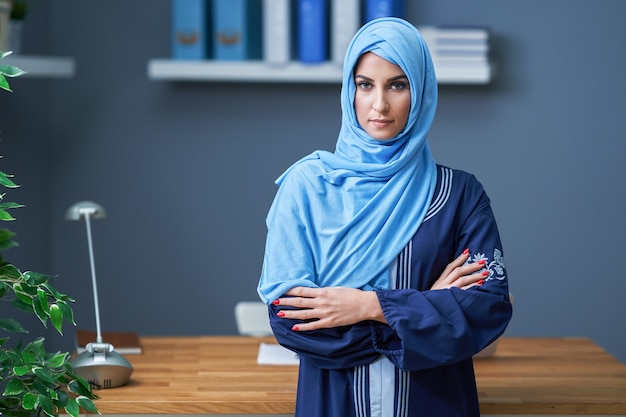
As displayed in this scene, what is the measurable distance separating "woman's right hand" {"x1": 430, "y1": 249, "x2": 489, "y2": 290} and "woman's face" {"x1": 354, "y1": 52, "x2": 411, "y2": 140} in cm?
29

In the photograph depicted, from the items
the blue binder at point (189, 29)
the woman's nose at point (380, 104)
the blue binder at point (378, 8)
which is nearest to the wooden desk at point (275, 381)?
the woman's nose at point (380, 104)

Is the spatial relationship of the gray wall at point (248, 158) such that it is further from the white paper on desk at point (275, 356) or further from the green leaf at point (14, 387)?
the green leaf at point (14, 387)

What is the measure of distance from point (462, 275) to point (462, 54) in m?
2.11

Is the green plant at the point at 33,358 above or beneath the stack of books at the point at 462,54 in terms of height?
beneath

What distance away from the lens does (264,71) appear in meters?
3.84

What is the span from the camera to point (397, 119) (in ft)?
6.35

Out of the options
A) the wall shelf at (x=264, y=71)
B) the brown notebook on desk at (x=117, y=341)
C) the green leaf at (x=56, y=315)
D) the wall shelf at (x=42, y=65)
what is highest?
the wall shelf at (x=42, y=65)

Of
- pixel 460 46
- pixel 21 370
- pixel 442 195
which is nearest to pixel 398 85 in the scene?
pixel 442 195

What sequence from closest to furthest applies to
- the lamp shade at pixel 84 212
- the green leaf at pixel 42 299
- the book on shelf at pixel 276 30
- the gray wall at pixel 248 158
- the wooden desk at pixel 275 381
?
the green leaf at pixel 42 299, the wooden desk at pixel 275 381, the lamp shade at pixel 84 212, the book on shelf at pixel 276 30, the gray wall at pixel 248 158

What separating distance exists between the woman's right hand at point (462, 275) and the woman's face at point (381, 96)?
0.29 m

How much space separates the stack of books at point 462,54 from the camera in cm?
382

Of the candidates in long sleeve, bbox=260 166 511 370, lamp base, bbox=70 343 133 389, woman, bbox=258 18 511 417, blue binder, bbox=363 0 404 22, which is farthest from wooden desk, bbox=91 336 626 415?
blue binder, bbox=363 0 404 22

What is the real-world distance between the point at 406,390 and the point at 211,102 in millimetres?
2390

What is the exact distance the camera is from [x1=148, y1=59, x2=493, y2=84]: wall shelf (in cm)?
383
